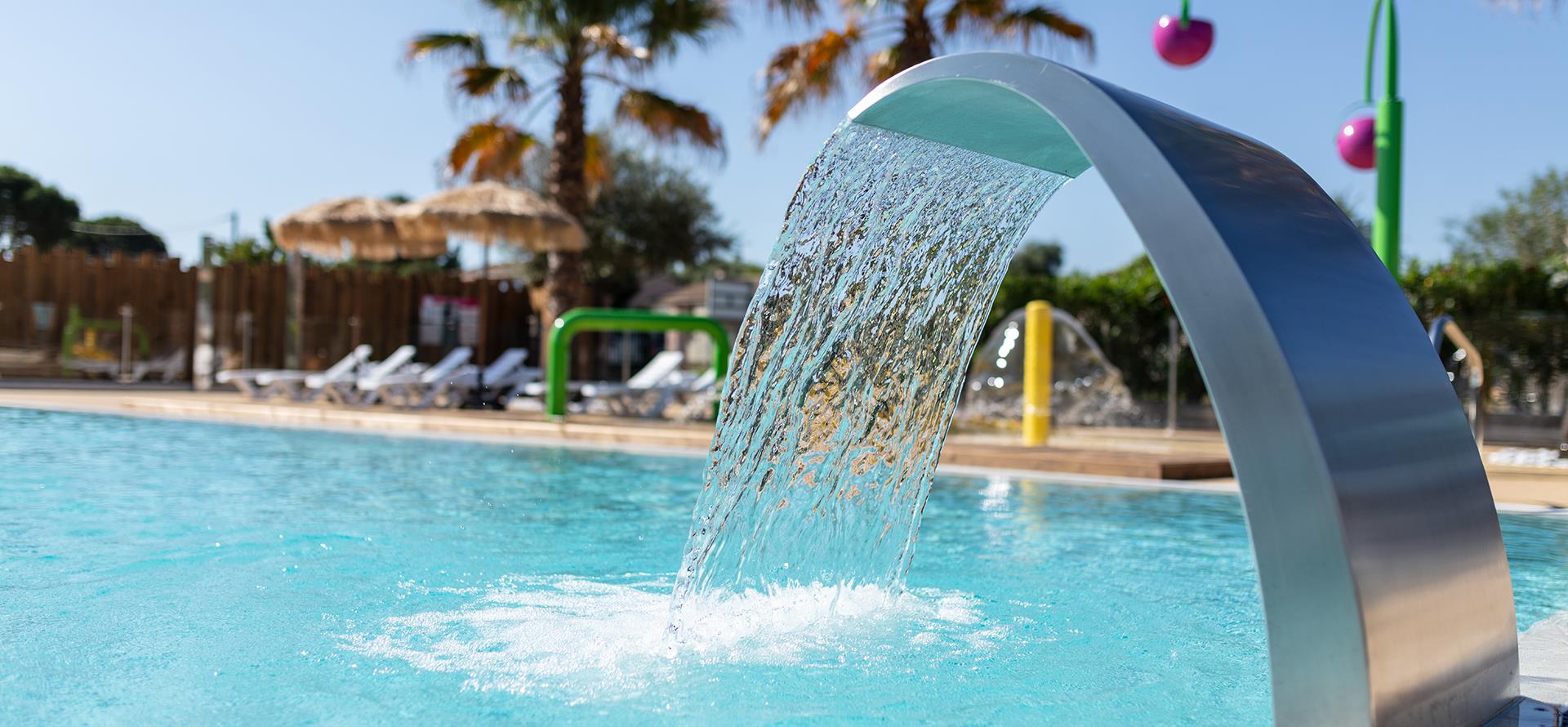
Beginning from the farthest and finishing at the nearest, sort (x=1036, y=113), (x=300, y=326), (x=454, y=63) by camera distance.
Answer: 1. (x=300, y=326)
2. (x=454, y=63)
3. (x=1036, y=113)

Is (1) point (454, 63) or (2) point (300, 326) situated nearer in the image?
(1) point (454, 63)

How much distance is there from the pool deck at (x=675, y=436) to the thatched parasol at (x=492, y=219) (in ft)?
8.23

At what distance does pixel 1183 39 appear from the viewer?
30.1ft

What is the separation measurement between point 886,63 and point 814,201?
11.5m

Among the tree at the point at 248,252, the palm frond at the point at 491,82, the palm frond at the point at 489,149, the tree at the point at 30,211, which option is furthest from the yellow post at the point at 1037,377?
the tree at the point at 30,211

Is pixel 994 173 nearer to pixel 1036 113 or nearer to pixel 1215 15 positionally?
pixel 1036 113

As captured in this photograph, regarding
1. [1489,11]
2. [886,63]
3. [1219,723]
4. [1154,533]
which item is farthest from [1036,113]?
[886,63]

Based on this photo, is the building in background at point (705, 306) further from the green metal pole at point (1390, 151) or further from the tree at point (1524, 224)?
the tree at point (1524, 224)

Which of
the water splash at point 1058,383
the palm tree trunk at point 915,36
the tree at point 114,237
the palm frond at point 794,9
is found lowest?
the water splash at point 1058,383

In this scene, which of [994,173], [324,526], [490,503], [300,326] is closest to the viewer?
[994,173]

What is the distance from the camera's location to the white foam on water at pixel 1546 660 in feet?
10.2

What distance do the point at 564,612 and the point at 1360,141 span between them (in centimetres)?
735

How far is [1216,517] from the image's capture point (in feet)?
25.3

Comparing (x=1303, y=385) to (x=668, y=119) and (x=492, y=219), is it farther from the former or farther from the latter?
(x=668, y=119)
